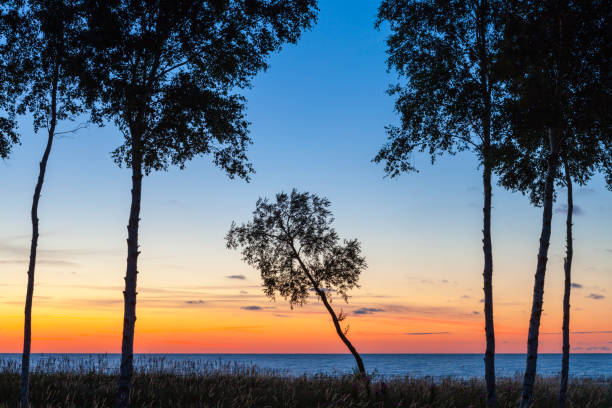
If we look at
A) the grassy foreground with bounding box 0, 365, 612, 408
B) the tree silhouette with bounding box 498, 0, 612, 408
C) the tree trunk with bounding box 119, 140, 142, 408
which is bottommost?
the grassy foreground with bounding box 0, 365, 612, 408

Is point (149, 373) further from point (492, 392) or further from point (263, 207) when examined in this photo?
point (492, 392)

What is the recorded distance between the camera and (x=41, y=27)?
17.5 meters

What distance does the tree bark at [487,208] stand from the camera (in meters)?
18.2

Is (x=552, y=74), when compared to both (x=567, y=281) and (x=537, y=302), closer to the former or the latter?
(x=537, y=302)

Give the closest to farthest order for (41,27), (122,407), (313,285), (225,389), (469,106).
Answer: (122,407) → (41,27) → (469,106) → (225,389) → (313,285)

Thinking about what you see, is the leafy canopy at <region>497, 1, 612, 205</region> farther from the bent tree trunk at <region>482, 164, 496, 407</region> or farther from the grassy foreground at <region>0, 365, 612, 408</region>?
the grassy foreground at <region>0, 365, 612, 408</region>

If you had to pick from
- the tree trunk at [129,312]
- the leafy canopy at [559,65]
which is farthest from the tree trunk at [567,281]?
the tree trunk at [129,312]

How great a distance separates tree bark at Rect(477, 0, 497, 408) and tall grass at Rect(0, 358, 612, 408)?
2398mm

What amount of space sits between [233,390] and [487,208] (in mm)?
10865

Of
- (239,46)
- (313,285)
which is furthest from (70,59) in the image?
(313,285)

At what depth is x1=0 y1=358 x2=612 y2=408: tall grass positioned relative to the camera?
736 inches

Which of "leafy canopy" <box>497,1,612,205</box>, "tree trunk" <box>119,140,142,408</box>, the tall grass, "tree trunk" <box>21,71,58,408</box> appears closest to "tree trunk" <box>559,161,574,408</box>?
the tall grass

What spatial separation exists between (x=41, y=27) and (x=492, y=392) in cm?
1796

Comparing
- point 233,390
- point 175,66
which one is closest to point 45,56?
point 175,66
